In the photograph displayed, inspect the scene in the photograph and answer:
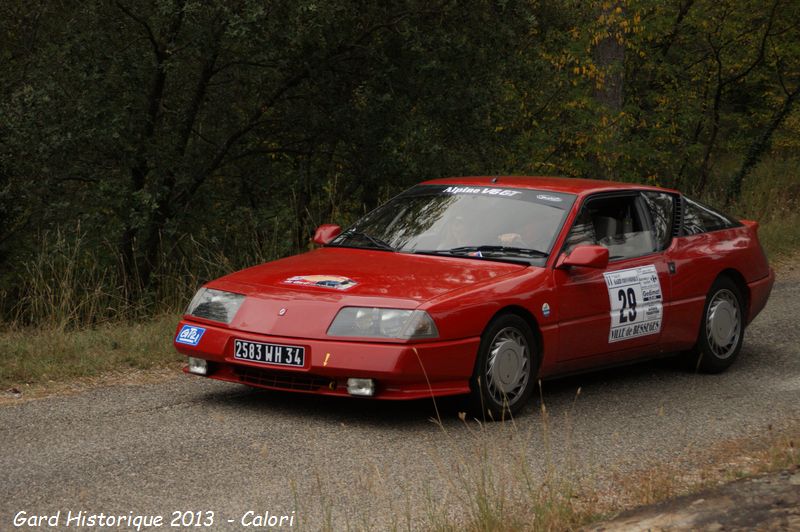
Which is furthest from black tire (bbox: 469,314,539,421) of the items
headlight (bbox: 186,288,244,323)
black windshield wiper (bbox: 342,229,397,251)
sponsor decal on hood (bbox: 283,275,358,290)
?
headlight (bbox: 186,288,244,323)

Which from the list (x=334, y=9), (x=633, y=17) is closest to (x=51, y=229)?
(x=334, y=9)

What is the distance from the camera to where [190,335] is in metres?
7.27

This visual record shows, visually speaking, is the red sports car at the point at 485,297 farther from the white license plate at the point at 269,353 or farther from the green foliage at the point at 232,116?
the green foliage at the point at 232,116

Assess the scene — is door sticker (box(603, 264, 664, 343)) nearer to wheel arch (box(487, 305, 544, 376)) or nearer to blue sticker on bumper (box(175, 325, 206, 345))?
wheel arch (box(487, 305, 544, 376))

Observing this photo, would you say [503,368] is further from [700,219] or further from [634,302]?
[700,219]

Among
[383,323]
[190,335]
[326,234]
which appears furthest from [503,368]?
[326,234]

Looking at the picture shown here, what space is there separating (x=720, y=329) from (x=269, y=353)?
3952mm

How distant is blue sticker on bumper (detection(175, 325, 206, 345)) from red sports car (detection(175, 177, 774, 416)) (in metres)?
0.01

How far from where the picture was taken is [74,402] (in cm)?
728

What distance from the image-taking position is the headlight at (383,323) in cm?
663

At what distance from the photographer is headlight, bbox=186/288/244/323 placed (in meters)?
7.16

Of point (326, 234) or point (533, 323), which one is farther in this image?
point (326, 234)

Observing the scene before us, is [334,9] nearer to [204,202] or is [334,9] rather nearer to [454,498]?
[204,202]

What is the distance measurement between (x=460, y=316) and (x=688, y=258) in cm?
274
